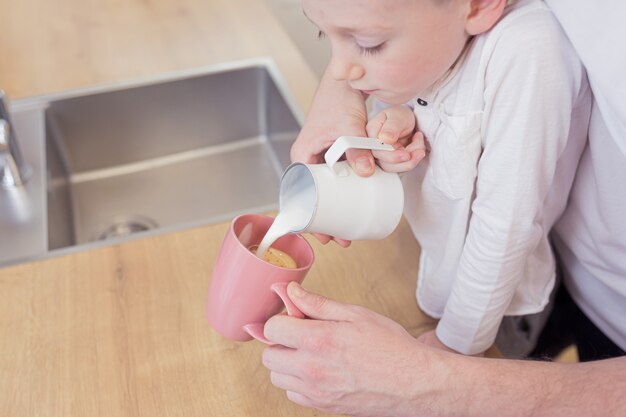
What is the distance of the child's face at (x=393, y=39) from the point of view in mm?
637

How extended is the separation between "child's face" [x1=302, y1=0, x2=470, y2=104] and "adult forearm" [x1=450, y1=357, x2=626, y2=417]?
312mm

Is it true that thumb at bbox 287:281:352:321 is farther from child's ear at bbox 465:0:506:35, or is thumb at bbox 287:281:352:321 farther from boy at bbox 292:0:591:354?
child's ear at bbox 465:0:506:35

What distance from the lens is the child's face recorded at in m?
0.64

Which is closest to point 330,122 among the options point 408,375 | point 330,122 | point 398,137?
point 330,122

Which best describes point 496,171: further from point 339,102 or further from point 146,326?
point 146,326

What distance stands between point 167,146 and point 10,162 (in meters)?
0.41

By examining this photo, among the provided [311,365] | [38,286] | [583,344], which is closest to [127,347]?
[38,286]

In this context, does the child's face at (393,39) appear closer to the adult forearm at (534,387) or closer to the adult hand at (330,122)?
the adult hand at (330,122)

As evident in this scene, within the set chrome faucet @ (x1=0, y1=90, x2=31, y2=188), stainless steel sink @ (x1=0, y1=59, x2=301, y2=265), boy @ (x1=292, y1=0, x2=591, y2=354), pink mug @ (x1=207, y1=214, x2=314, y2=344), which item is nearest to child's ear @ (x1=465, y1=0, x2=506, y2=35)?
boy @ (x1=292, y1=0, x2=591, y2=354)

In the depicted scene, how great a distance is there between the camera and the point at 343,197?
686 mm

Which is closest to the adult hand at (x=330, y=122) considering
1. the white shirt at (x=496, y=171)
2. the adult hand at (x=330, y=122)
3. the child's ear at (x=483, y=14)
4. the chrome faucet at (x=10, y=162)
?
the adult hand at (x=330, y=122)

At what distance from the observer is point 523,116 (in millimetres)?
650

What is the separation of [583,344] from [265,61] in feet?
2.79

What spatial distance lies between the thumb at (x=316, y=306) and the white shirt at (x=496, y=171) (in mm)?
176
